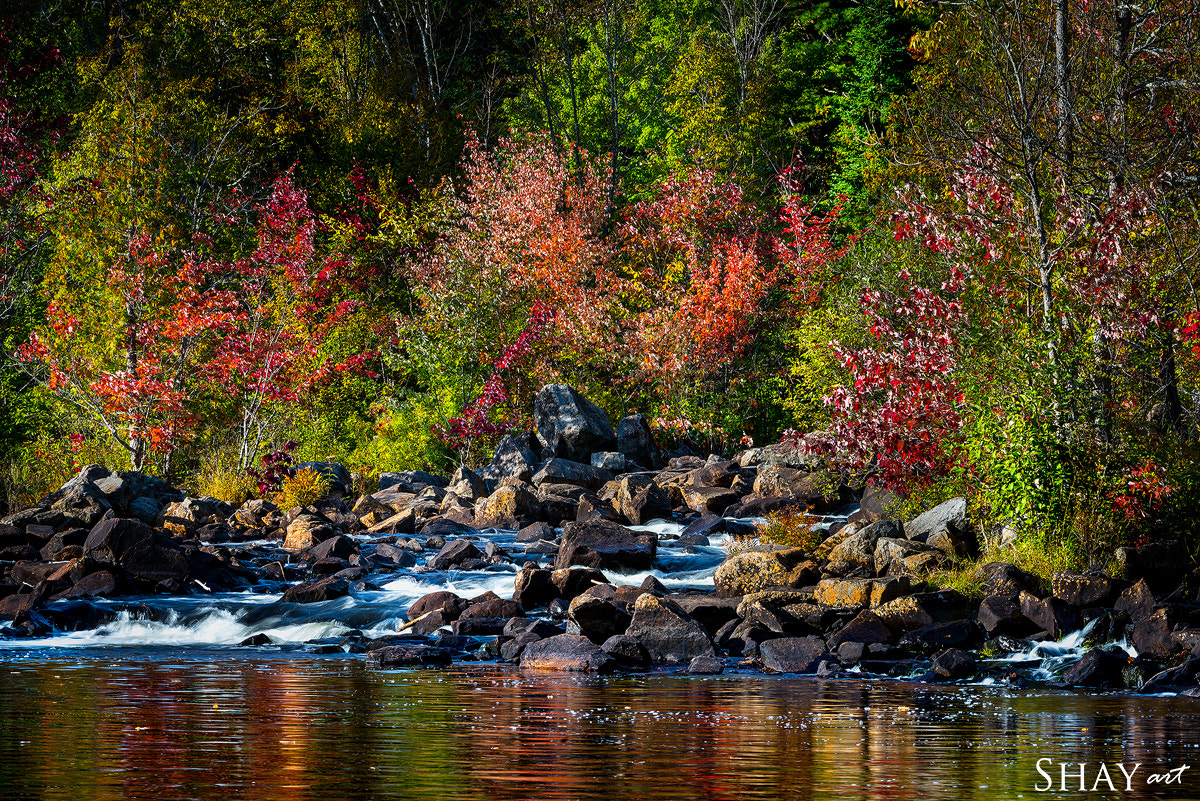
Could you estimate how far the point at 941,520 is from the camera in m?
15.5

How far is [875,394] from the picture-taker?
18.2m

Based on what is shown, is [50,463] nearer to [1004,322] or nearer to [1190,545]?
[1004,322]

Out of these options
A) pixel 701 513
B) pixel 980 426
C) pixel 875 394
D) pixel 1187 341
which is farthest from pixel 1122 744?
pixel 701 513

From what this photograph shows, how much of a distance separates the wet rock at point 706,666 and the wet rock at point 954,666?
75.4 inches

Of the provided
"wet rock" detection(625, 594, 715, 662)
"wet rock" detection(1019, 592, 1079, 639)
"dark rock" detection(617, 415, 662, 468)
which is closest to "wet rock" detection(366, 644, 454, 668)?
"wet rock" detection(625, 594, 715, 662)

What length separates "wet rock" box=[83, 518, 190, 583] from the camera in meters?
16.4

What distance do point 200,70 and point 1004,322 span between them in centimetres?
2597

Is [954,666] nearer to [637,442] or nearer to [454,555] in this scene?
[454,555]

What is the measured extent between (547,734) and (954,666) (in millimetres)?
4703

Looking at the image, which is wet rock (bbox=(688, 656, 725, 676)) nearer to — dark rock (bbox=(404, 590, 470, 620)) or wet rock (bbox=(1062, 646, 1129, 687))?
wet rock (bbox=(1062, 646, 1129, 687))

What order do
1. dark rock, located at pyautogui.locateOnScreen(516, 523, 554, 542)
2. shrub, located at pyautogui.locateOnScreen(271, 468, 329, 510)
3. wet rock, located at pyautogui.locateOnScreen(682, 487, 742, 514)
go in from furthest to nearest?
1. shrub, located at pyautogui.locateOnScreen(271, 468, 329, 510)
2. wet rock, located at pyautogui.locateOnScreen(682, 487, 742, 514)
3. dark rock, located at pyautogui.locateOnScreen(516, 523, 554, 542)

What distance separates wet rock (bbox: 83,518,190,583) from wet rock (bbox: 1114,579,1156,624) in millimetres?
11385

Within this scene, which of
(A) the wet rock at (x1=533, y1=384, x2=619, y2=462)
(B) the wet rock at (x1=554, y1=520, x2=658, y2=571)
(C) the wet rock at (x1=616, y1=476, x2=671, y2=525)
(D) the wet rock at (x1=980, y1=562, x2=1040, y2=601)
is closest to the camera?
(D) the wet rock at (x1=980, y1=562, x2=1040, y2=601)

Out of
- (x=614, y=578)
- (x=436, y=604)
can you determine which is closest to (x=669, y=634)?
(x=436, y=604)
